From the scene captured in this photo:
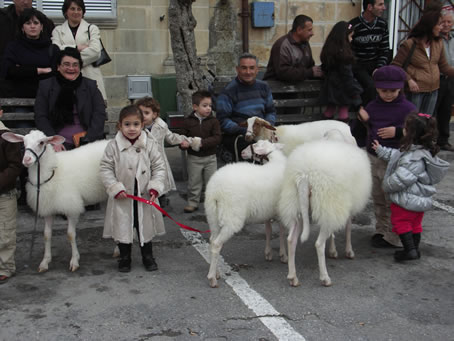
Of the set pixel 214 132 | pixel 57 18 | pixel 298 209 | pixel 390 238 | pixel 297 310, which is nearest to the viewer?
pixel 297 310

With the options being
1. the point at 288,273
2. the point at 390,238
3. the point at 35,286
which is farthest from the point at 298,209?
the point at 35,286

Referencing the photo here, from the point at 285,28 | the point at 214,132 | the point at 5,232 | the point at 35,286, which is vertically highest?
the point at 285,28

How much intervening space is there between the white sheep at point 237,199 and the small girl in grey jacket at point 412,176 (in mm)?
1180

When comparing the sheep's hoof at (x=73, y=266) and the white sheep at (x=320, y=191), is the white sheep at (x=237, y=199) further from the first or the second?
the sheep's hoof at (x=73, y=266)

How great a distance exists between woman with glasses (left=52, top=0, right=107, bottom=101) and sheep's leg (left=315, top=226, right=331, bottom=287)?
163 inches

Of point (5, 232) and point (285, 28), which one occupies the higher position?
point (285, 28)

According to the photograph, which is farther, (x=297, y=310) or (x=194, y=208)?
(x=194, y=208)

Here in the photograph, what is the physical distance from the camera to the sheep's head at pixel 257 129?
6.02 m

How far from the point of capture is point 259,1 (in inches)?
460

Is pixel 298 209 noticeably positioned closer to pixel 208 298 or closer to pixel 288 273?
pixel 288 273

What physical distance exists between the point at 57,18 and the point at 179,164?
411 cm

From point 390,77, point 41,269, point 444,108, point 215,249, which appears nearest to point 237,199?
point 215,249

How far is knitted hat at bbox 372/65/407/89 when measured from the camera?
5.40 meters

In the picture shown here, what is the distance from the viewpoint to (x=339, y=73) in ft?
25.2
